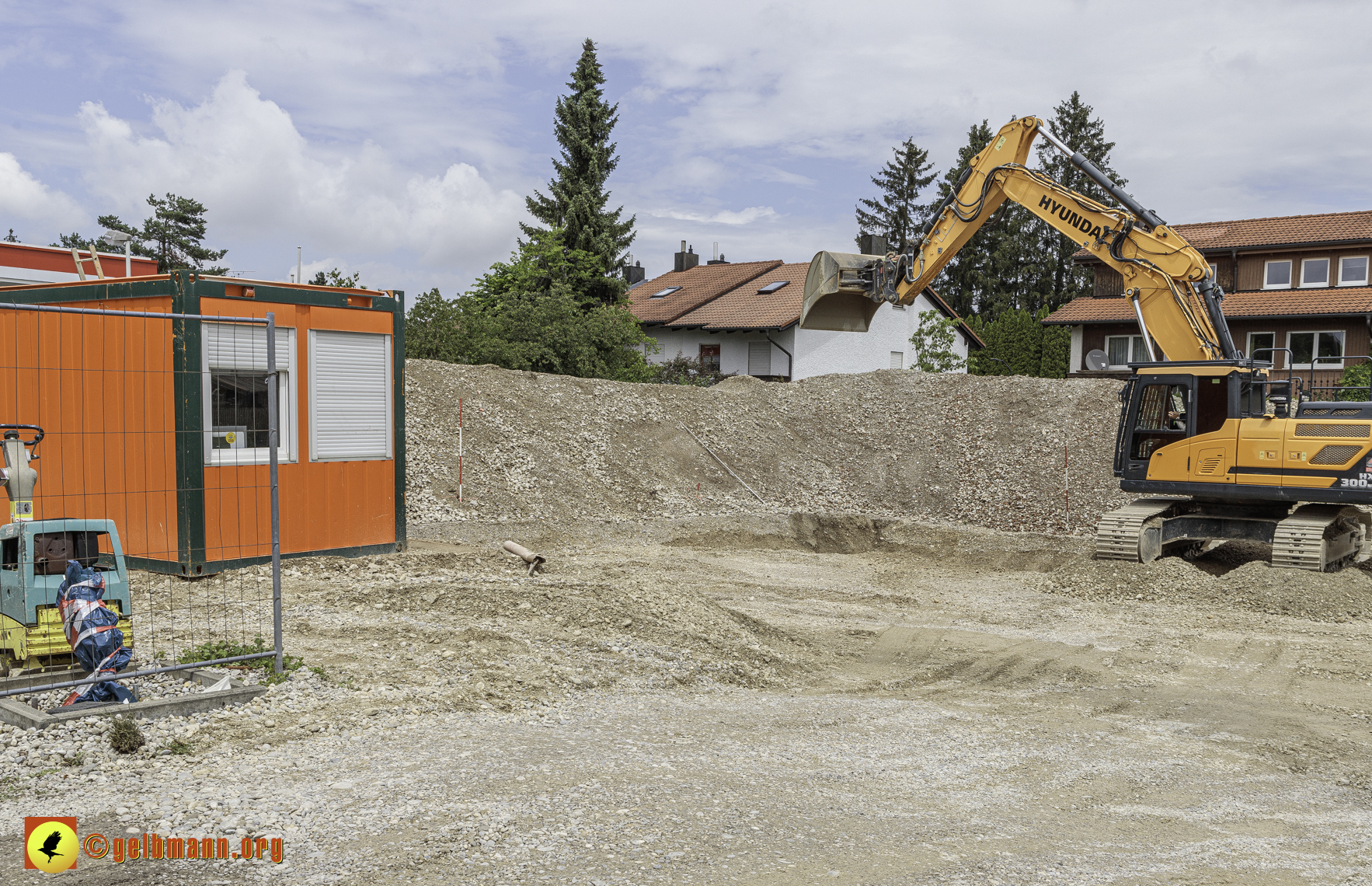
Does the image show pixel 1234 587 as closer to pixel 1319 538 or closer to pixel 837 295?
pixel 1319 538

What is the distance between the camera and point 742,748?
21.5 feet

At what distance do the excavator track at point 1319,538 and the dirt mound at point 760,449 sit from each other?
501cm

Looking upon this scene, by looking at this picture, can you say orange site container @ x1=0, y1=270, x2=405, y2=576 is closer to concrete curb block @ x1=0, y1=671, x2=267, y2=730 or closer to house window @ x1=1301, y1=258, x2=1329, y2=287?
concrete curb block @ x1=0, y1=671, x2=267, y2=730

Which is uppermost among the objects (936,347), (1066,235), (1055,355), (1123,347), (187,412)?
(1066,235)

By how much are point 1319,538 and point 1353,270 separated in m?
25.7

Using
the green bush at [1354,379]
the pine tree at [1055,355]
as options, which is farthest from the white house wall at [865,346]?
the green bush at [1354,379]

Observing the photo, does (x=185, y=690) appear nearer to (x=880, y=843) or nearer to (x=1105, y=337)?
(x=880, y=843)

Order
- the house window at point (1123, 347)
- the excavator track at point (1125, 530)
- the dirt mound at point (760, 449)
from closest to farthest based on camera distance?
the excavator track at point (1125, 530), the dirt mound at point (760, 449), the house window at point (1123, 347)

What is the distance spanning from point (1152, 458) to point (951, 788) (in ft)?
30.6

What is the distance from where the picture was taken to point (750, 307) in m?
38.1

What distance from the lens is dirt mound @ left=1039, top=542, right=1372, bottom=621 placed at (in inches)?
456

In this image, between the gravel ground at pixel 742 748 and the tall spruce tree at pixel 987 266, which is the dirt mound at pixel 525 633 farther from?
the tall spruce tree at pixel 987 266

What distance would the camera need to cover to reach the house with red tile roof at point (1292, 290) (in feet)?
107
